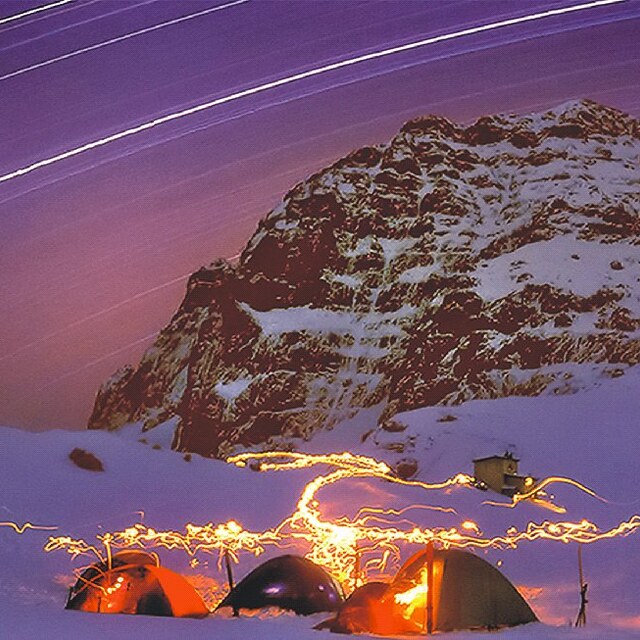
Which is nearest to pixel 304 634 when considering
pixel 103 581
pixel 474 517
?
pixel 103 581

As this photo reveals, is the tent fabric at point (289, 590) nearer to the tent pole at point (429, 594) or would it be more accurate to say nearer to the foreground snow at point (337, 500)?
the foreground snow at point (337, 500)

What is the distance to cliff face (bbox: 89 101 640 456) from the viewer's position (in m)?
130

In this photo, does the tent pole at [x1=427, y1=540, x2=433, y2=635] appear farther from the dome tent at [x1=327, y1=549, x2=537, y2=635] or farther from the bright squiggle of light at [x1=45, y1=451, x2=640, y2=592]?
the bright squiggle of light at [x1=45, y1=451, x2=640, y2=592]

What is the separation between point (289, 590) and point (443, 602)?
430 cm

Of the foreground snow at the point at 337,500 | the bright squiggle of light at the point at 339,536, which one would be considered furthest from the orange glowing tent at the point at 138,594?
the foreground snow at the point at 337,500

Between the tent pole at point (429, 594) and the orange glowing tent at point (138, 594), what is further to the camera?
the orange glowing tent at point (138, 594)

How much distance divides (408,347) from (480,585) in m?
133

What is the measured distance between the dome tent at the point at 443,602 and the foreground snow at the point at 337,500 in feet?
2.16

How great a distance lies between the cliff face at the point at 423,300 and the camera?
12950 centimetres

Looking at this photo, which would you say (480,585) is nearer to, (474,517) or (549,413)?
(474,517)

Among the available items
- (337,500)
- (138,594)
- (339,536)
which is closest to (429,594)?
(339,536)

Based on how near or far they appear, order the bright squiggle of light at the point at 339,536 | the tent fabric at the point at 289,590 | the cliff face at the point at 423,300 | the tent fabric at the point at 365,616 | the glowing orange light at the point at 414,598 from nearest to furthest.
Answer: the tent fabric at the point at 365,616
the glowing orange light at the point at 414,598
the bright squiggle of light at the point at 339,536
the tent fabric at the point at 289,590
the cliff face at the point at 423,300

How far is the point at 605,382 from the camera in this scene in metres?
94.2

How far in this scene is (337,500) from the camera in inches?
1686
